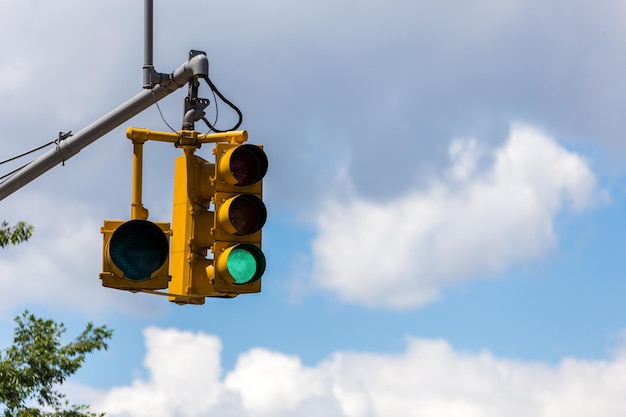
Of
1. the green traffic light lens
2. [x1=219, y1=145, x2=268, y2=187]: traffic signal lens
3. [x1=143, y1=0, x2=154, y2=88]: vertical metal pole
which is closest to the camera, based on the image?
the green traffic light lens

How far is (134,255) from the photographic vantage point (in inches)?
371

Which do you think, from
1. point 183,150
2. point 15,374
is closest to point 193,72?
point 183,150

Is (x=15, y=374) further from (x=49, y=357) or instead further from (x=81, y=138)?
(x=81, y=138)

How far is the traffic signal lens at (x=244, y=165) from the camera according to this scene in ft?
31.0

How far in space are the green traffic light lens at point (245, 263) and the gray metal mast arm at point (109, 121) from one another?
1641mm

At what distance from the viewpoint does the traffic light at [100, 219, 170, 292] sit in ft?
30.6

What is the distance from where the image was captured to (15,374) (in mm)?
24875

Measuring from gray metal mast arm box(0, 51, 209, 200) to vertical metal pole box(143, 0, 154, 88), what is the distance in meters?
0.10

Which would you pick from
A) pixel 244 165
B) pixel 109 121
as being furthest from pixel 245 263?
pixel 109 121

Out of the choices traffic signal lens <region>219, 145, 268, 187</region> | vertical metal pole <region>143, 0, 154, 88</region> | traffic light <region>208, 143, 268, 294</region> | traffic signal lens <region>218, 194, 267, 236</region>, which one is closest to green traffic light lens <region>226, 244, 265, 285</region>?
traffic light <region>208, 143, 268, 294</region>

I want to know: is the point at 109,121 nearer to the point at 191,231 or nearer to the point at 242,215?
the point at 191,231

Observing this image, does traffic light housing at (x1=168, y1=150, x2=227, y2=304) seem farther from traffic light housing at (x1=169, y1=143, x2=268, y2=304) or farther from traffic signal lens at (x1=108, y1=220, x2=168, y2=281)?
traffic signal lens at (x1=108, y1=220, x2=168, y2=281)

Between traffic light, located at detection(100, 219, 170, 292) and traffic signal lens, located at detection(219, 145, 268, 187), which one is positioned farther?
traffic signal lens, located at detection(219, 145, 268, 187)

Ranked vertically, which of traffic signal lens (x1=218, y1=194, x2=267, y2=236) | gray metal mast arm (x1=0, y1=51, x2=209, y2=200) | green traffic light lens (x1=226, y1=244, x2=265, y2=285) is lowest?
green traffic light lens (x1=226, y1=244, x2=265, y2=285)
